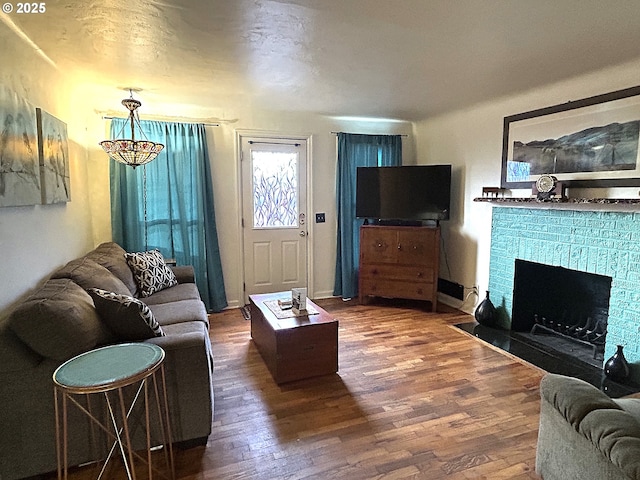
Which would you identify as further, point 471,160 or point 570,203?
point 471,160

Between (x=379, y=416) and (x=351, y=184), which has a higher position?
(x=351, y=184)

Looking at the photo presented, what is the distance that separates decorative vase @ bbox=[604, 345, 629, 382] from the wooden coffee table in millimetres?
2049

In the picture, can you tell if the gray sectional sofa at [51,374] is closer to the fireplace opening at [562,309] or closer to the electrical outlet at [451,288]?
the fireplace opening at [562,309]

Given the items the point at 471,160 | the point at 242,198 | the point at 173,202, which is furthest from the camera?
the point at 242,198

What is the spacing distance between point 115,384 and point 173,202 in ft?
9.69

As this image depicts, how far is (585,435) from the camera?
1.51 metres

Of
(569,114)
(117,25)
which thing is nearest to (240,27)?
(117,25)

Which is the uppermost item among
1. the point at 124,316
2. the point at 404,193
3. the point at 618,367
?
the point at 404,193

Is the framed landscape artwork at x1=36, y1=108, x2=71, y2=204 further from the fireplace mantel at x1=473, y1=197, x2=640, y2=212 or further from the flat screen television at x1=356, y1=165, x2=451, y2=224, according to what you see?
the fireplace mantel at x1=473, y1=197, x2=640, y2=212

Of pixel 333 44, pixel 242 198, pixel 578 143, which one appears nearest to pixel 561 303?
pixel 578 143

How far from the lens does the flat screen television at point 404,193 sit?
4434mm

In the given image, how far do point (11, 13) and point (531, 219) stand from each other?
13.4 ft

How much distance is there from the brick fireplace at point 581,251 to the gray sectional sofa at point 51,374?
9.83 feet

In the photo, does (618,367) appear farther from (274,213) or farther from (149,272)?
Answer: (149,272)
